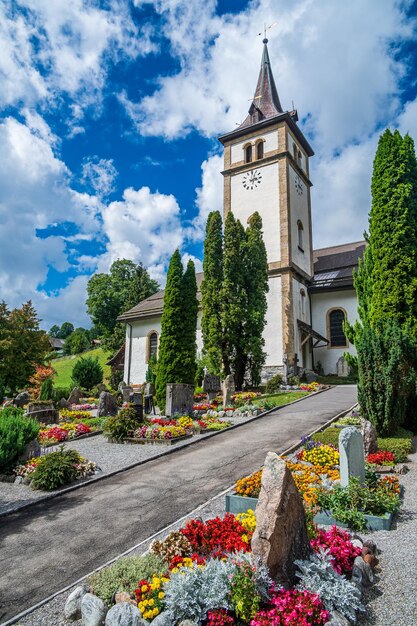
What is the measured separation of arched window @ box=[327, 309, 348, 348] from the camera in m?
29.9

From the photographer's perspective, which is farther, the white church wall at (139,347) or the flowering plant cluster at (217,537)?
the white church wall at (139,347)

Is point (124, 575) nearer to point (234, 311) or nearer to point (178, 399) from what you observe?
point (178, 399)

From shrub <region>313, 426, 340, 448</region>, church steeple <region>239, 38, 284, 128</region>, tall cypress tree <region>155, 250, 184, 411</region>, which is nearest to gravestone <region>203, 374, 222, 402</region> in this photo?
tall cypress tree <region>155, 250, 184, 411</region>

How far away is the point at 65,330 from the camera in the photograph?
12406 centimetres

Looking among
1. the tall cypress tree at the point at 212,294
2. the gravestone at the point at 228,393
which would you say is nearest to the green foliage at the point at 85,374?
the tall cypress tree at the point at 212,294

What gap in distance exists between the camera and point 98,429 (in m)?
14.2

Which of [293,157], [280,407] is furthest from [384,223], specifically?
[293,157]

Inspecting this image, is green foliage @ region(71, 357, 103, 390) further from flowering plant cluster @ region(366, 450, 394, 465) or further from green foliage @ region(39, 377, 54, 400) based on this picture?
flowering plant cluster @ region(366, 450, 394, 465)

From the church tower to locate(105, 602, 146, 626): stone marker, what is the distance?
76.8 ft

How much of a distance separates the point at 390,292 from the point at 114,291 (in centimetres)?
4379

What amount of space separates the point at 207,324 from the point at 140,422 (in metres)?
11.6

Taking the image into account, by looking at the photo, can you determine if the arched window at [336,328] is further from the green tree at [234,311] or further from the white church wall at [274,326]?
the green tree at [234,311]

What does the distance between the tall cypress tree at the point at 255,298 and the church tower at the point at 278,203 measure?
283 cm

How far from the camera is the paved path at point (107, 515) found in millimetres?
4680
